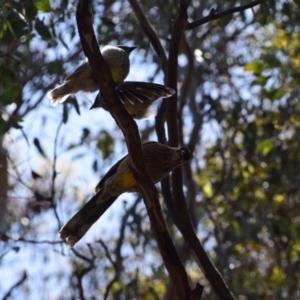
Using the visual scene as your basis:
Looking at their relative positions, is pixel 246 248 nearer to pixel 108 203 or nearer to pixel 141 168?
pixel 108 203

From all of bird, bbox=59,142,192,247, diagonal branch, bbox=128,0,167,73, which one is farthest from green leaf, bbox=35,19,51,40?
bird, bbox=59,142,192,247

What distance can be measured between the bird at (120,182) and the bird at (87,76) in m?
0.53

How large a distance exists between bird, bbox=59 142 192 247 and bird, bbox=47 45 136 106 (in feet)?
1.73

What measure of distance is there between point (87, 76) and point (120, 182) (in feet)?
2.37

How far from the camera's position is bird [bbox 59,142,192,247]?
15.2 feet

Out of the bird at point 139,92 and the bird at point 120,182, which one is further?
the bird at point 120,182

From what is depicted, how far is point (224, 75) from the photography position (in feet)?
30.2

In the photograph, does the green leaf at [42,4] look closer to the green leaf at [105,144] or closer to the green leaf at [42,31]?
the green leaf at [42,31]

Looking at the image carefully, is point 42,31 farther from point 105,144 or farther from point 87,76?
point 105,144

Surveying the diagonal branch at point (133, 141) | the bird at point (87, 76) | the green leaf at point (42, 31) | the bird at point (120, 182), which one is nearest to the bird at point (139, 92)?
the bird at point (87, 76)

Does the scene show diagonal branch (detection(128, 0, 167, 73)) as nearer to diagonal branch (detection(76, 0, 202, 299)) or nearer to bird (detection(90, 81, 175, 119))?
bird (detection(90, 81, 175, 119))

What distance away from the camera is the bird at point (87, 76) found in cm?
488

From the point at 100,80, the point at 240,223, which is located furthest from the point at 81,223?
the point at 240,223

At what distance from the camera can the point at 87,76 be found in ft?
16.0
